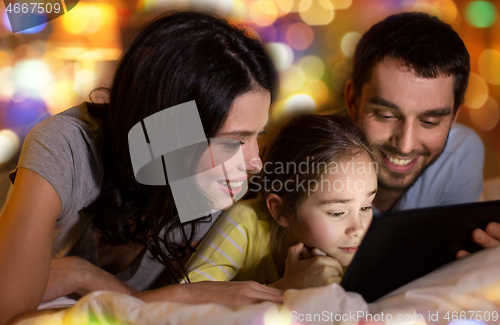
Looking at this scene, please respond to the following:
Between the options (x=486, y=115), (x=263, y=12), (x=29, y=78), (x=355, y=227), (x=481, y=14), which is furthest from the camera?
(x=486, y=115)

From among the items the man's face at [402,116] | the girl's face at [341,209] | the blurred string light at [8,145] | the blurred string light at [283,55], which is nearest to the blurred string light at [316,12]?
the blurred string light at [283,55]

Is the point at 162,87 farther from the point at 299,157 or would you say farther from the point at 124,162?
the point at 299,157

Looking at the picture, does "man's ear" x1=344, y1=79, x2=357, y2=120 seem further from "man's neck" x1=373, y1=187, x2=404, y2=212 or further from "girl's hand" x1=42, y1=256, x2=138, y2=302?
"girl's hand" x1=42, y1=256, x2=138, y2=302

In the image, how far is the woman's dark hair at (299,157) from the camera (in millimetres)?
949

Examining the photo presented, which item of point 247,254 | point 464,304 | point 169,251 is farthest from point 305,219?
point 464,304

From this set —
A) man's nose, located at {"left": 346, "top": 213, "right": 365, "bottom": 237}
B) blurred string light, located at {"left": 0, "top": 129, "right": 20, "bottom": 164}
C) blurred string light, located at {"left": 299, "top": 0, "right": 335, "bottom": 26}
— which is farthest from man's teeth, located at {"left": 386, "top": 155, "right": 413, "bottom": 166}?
blurred string light, located at {"left": 0, "top": 129, "right": 20, "bottom": 164}

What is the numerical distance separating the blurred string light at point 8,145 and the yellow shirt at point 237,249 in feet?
2.17

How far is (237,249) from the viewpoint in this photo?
97 centimetres

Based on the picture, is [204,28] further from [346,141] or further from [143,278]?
[143,278]

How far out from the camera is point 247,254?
3.30ft

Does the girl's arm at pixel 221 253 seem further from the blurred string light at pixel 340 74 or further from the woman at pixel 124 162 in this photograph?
the blurred string light at pixel 340 74

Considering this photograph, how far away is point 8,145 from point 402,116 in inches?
45.0

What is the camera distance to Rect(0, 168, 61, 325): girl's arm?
628mm

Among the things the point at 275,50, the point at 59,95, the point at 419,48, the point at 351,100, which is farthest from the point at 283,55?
the point at 59,95
